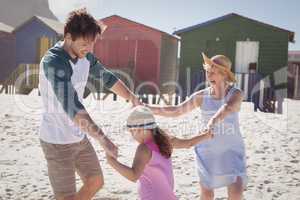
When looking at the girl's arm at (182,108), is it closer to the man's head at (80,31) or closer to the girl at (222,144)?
the girl at (222,144)

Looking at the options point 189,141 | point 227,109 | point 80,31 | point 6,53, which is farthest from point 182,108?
point 6,53

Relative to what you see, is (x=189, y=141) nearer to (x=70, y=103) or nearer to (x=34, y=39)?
(x=70, y=103)

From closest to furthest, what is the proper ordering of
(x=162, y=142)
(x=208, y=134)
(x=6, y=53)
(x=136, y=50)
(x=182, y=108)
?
(x=162, y=142), (x=208, y=134), (x=182, y=108), (x=136, y=50), (x=6, y=53)

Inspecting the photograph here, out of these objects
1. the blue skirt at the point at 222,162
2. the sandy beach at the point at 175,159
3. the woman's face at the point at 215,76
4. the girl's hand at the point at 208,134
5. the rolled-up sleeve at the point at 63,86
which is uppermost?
the woman's face at the point at 215,76

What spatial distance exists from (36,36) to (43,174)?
67.6 feet

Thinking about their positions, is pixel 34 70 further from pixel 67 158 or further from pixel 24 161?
pixel 67 158

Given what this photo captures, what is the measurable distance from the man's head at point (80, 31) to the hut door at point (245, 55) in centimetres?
1773

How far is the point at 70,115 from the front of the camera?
233cm

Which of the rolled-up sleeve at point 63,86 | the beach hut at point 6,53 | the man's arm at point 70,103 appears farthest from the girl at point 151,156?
the beach hut at point 6,53

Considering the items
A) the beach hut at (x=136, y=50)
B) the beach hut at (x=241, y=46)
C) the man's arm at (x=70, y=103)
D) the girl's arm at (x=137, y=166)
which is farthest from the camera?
the beach hut at (x=136, y=50)

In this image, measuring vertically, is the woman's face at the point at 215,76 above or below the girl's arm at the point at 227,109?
above

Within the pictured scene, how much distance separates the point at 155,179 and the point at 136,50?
19.8 metres

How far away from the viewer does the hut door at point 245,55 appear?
19.5 m

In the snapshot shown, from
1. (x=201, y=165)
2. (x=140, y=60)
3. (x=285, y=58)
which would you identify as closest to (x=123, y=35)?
(x=140, y=60)
